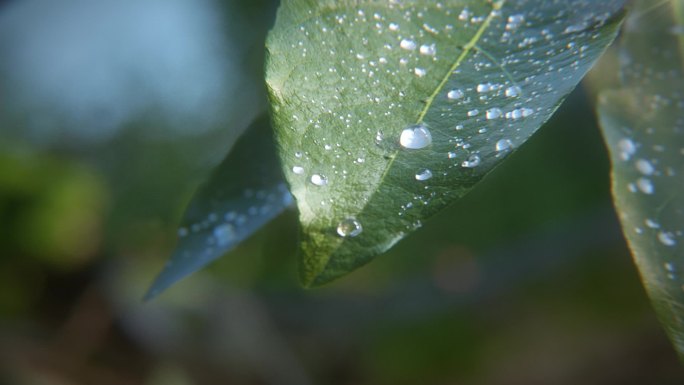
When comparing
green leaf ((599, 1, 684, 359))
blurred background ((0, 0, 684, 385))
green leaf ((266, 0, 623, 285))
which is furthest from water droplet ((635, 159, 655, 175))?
blurred background ((0, 0, 684, 385))

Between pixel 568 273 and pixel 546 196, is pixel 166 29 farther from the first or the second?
Result: pixel 568 273

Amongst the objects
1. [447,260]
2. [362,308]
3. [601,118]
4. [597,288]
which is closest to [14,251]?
[362,308]

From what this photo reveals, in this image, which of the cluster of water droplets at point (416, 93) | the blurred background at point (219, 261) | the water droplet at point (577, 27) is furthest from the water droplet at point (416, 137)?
the blurred background at point (219, 261)

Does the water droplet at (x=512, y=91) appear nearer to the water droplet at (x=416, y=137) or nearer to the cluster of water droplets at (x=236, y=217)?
the water droplet at (x=416, y=137)

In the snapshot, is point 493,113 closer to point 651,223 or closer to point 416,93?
point 416,93

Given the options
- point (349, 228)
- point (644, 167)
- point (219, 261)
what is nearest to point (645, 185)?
point (644, 167)

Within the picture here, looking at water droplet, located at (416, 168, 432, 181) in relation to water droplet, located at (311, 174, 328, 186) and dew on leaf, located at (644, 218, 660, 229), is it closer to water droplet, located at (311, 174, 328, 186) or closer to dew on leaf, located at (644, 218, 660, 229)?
water droplet, located at (311, 174, 328, 186)
